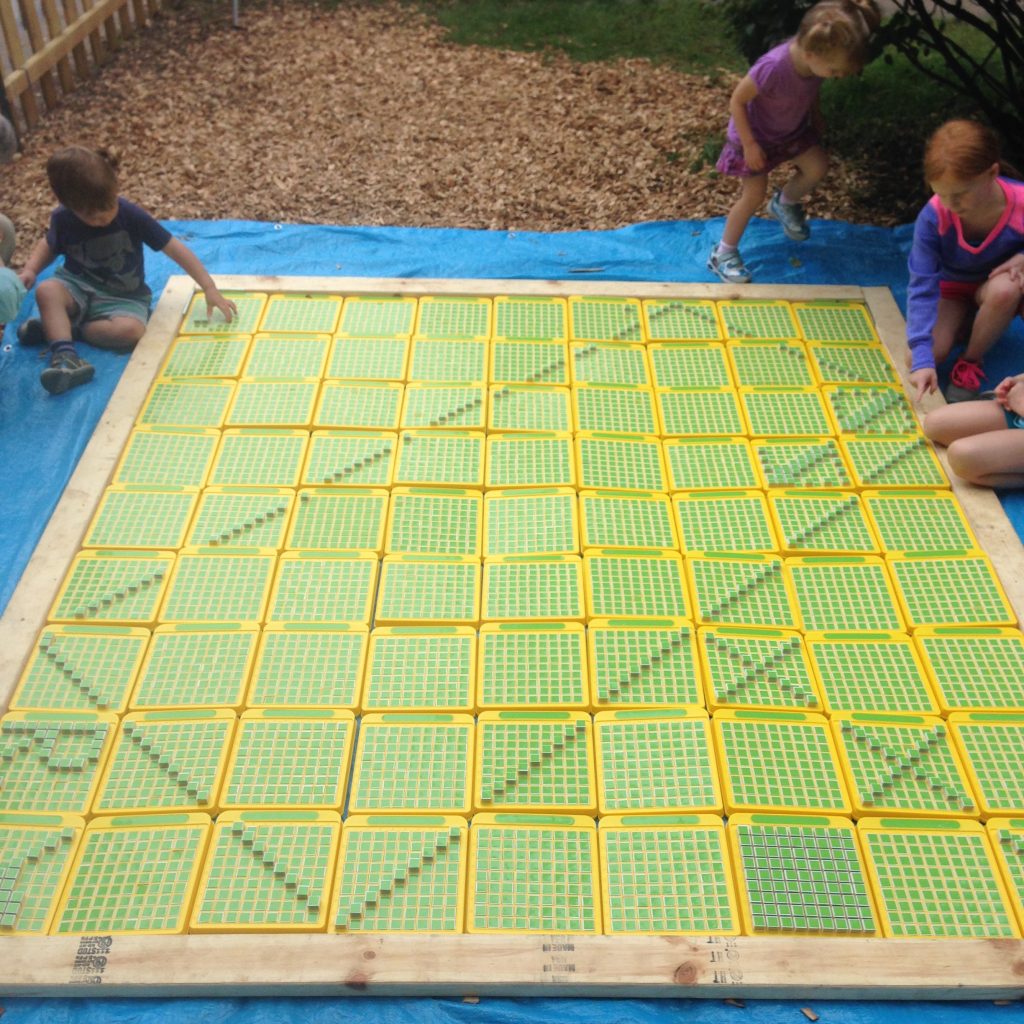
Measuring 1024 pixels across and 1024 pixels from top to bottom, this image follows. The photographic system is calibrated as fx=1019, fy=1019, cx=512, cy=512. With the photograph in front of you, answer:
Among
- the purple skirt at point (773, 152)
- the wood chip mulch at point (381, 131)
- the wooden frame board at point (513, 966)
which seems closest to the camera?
the wooden frame board at point (513, 966)

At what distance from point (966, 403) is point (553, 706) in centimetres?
182

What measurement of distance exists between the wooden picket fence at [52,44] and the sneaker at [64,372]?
2219mm

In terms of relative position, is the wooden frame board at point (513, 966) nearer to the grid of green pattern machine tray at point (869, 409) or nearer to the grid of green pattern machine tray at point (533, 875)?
the grid of green pattern machine tray at point (533, 875)

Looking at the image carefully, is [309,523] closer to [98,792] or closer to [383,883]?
[98,792]

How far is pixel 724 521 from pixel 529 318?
1278 mm

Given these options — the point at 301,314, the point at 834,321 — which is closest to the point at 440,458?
the point at 301,314

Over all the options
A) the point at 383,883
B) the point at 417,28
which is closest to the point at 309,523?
the point at 383,883

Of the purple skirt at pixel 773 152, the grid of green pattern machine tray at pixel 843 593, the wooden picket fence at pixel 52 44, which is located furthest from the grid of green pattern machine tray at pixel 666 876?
the wooden picket fence at pixel 52 44

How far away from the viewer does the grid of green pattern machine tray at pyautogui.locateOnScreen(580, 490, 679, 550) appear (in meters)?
3.11

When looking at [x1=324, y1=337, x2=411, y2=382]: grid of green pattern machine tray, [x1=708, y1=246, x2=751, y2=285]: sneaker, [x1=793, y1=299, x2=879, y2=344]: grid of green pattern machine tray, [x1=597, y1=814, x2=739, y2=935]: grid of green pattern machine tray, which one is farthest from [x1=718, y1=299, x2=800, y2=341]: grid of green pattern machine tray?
[x1=597, y1=814, x2=739, y2=935]: grid of green pattern machine tray

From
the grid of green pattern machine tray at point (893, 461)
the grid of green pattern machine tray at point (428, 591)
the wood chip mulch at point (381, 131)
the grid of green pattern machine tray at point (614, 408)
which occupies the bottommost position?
the wood chip mulch at point (381, 131)

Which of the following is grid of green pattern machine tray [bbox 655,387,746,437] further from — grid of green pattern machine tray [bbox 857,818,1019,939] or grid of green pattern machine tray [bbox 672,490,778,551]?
grid of green pattern machine tray [bbox 857,818,1019,939]

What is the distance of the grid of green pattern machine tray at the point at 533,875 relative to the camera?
2258 millimetres

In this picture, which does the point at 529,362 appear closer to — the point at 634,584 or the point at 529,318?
the point at 529,318
